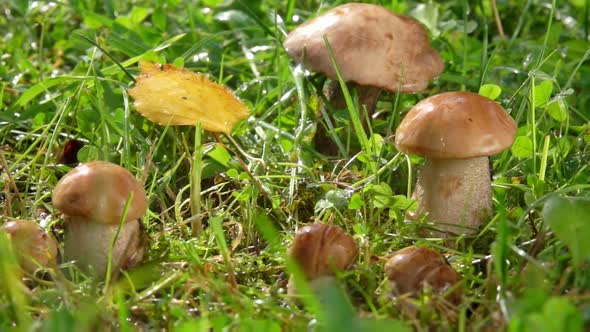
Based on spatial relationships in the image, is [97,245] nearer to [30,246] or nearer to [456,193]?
[30,246]

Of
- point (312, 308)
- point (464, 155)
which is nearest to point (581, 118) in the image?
point (464, 155)

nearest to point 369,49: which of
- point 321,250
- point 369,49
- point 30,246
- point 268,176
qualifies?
point 369,49

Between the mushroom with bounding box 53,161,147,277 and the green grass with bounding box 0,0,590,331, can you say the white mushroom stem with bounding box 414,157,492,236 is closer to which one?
the green grass with bounding box 0,0,590,331

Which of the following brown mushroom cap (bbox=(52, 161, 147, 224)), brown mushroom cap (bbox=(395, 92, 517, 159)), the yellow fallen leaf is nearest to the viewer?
brown mushroom cap (bbox=(52, 161, 147, 224))

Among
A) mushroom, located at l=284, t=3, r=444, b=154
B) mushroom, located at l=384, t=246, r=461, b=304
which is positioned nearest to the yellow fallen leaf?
mushroom, located at l=284, t=3, r=444, b=154

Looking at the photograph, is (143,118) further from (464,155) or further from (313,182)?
(464,155)
